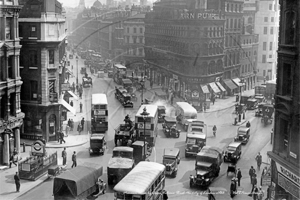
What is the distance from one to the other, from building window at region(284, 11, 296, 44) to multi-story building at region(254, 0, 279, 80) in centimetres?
6878

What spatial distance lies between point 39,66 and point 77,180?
20.2 metres

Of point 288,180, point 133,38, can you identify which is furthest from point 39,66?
point 133,38

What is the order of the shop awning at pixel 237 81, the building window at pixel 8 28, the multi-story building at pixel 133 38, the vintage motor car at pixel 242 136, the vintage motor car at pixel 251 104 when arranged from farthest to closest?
1. the multi-story building at pixel 133 38
2. the shop awning at pixel 237 81
3. the vintage motor car at pixel 251 104
4. the vintage motor car at pixel 242 136
5. the building window at pixel 8 28

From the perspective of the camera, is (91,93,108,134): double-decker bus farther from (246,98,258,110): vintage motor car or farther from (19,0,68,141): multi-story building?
(246,98,258,110): vintage motor car

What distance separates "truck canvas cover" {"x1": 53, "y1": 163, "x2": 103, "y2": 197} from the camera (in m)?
29.7

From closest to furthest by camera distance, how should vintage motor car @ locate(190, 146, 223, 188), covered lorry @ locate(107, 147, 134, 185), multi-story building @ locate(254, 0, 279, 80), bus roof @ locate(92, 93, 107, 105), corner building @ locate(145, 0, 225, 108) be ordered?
vintage motor car @ locate(190, 146, 223, 188) → covered lorry @ locate(107, 147, 134, 185) → bus roof @ locate(92, 93, 107, 105) → corner building @ locate(145, 0, 225, 108) → multi-story building @ locate(254, 0, 279, 80)

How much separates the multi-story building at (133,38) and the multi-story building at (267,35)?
30554mm

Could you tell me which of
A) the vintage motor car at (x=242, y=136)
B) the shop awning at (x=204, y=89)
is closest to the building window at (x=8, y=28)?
the vintage motor car at (x=242, y=136)

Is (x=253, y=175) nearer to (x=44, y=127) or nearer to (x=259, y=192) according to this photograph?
(x=259, y=192)

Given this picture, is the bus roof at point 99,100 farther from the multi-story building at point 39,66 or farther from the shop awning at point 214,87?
the shop awning at point 214,87

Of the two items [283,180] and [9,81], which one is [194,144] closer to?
[283,180]

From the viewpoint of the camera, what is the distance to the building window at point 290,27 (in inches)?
1136

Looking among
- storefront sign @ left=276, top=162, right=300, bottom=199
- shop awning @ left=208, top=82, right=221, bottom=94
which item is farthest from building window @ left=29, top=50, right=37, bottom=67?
shop awning @ left=208, top=82, right=221, bottom=94

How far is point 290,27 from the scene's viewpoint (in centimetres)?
2920
